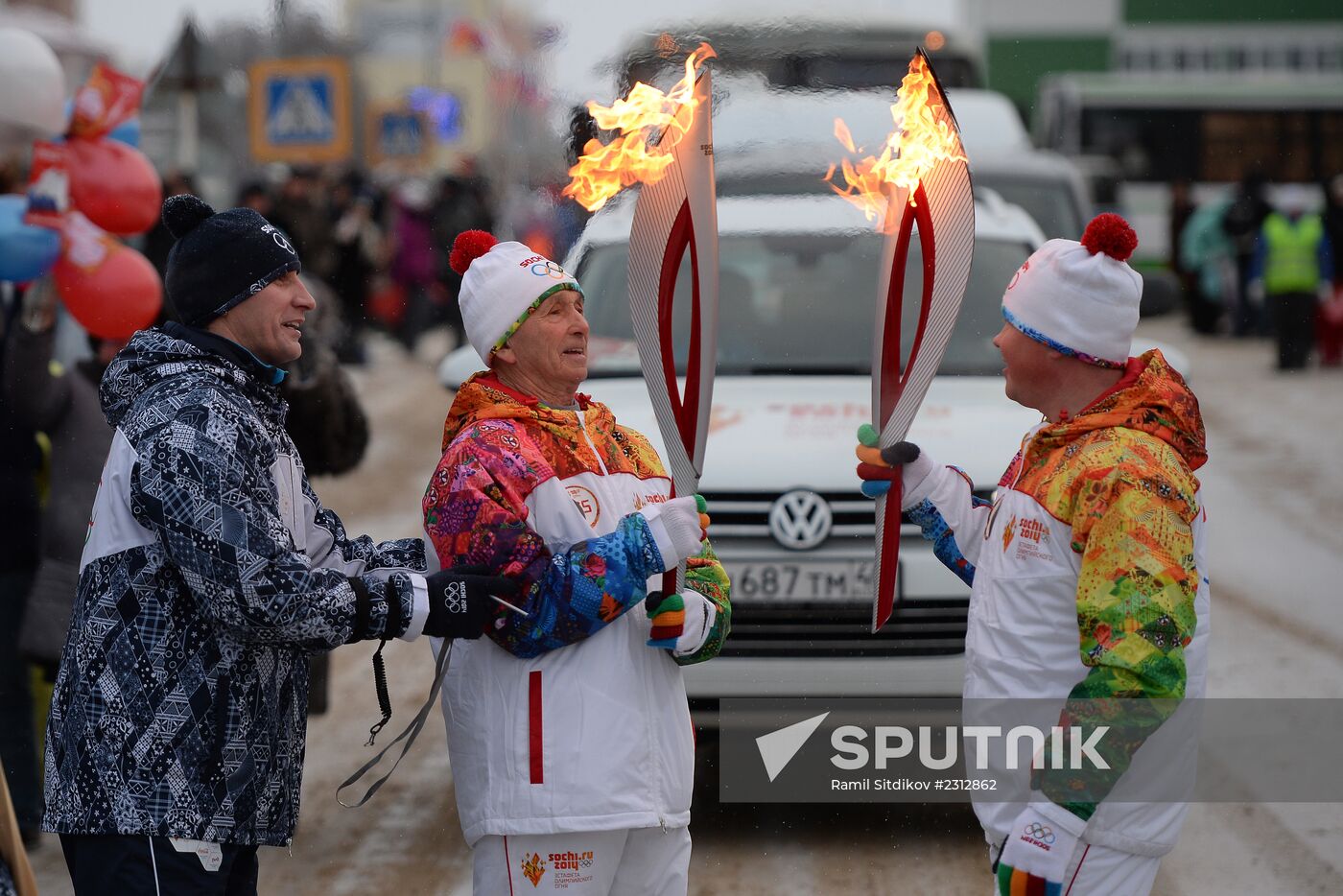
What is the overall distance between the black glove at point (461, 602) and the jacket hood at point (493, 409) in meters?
0.29

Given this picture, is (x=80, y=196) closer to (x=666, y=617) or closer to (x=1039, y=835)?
(x=666, y=617)

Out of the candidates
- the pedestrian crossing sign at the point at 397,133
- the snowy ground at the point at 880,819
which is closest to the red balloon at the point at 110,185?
the snowy ground at the point at 880,819

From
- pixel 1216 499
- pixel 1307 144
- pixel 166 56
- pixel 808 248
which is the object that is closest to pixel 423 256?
Result: pixel 1216 499

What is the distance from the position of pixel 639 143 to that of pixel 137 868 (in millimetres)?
1584

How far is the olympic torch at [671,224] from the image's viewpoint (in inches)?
118

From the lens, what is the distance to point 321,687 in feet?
15.8

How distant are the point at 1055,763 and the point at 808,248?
326cm

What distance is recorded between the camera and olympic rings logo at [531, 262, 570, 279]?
284cm

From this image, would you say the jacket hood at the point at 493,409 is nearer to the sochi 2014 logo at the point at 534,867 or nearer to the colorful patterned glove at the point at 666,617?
the colorful patterned glove at the point at 666,617

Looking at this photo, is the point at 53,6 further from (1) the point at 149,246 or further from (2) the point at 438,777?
(2) the point at 438,777

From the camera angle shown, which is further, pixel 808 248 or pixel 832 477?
pixel 808 248

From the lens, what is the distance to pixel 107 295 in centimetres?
484

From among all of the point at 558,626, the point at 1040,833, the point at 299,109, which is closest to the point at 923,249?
the point at 558,626

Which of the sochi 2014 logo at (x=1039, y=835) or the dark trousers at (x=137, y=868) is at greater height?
the sochi 2014 logo at (x=1039, y=835)
